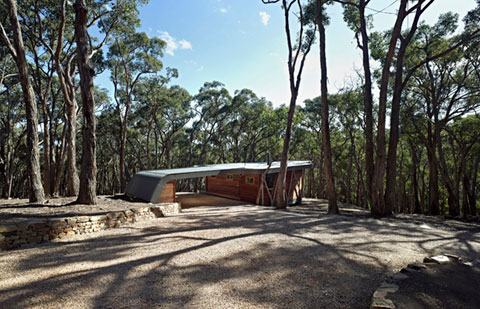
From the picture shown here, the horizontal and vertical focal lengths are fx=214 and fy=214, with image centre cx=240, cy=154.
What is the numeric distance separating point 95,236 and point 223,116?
18.3 meters

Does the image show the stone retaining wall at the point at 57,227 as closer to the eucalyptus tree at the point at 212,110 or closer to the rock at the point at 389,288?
the rock at the point at 389,288

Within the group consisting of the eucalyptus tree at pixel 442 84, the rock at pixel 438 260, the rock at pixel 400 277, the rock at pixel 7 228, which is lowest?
the rock at pixel 438 260

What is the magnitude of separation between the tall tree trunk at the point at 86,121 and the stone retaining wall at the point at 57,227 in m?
1.58

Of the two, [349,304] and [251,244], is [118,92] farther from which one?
[349,304]

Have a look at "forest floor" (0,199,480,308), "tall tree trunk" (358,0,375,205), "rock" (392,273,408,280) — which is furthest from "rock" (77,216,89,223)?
"tall tree trunk" (358,0,375,205)

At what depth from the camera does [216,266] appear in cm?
340

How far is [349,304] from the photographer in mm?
2430

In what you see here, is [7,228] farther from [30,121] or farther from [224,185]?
[224,185]

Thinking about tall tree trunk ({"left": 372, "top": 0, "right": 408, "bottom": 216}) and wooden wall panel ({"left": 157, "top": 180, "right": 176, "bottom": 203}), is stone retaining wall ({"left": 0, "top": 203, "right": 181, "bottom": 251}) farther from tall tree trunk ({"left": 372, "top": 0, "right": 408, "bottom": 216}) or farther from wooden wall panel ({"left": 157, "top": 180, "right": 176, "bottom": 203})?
tall tree trunk ({"left": 372, "top": 0, "right": 408, "bottom": 216})

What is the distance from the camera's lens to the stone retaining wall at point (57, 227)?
3964 millimetres

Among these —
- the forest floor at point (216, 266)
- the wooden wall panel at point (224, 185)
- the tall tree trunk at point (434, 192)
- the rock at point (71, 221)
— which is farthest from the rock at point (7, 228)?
the tall tree trunk at point (434, 192)

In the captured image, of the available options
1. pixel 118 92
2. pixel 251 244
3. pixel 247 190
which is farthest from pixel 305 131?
pixel 251 244

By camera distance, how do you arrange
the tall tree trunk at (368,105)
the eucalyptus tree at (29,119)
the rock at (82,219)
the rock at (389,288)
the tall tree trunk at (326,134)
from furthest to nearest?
the tall tree trunk at (326,134)
the tall tree trunk at (368,105)
the eucalyptus tree at (29,119)
the rock at (82,219)
the rock at (389,288)

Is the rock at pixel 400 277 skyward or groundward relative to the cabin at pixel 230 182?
groundward
